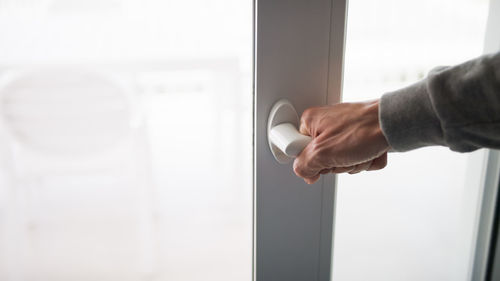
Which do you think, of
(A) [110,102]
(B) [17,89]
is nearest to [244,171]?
(A) [110,102]

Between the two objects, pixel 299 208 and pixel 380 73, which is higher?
pixel 380 73

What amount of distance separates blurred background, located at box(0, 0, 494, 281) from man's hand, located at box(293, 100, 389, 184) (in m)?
0.12

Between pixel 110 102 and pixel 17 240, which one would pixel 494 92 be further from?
pixel 17 240

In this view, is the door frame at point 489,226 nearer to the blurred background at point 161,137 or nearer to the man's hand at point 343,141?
the blurred background at point 161,137

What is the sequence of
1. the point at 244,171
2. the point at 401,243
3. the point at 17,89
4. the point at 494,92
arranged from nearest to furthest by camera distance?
the point at 494,92, the point at 17,89, the point at 244,171, the point at 401,243

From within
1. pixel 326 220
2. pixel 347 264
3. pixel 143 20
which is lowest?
pixel 347 264

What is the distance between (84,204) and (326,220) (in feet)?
1.21

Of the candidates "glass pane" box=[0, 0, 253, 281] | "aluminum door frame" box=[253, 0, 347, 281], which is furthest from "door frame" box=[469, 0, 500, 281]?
"glass pane" box=[0, 0, 253, 281]

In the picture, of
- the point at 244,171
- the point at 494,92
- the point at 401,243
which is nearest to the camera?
the point at 494,92

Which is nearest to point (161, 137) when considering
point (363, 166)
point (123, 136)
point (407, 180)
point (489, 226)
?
point (123, 136)

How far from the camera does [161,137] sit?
1.83 ft

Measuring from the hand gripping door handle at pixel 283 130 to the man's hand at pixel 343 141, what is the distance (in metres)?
0.02

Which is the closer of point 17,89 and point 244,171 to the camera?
point 17,89

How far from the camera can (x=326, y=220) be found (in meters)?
0.62
